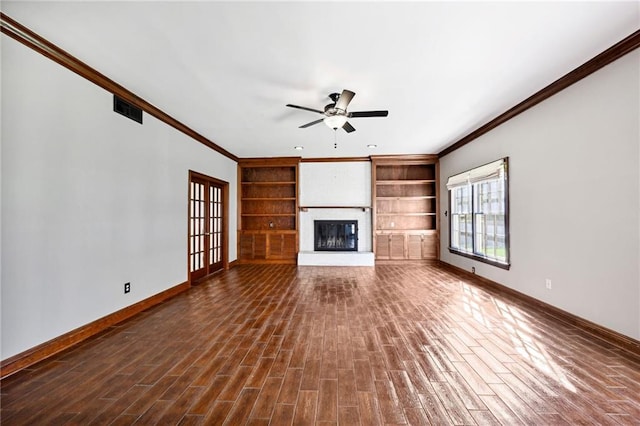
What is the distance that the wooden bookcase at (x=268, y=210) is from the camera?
6.90m

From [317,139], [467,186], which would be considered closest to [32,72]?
[317,139]

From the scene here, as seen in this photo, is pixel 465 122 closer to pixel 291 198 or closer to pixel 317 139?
pixel 317 139

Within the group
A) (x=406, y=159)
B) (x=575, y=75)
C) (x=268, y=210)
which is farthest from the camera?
(x=268, y=210)

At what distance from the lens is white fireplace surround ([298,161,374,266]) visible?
693 centimetres

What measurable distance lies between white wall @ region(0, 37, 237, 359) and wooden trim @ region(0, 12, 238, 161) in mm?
58

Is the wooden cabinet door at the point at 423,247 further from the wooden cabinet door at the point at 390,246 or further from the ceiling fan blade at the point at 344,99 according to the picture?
the ceiling fan blade at the point at 344,99

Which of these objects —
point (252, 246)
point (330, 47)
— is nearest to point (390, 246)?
point (252, 246)

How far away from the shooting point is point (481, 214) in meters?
4.89

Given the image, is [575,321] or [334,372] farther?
[575,321]

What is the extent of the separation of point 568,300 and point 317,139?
440 cm

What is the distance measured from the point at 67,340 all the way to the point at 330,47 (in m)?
3.60

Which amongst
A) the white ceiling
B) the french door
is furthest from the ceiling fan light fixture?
the french door

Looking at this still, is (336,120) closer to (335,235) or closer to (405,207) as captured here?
(335,235)

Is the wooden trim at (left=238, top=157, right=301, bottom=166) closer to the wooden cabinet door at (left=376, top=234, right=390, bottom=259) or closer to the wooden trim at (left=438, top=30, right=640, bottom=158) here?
the wooden cabinet door at (left=376, top=234, right=390, bottom=259)
